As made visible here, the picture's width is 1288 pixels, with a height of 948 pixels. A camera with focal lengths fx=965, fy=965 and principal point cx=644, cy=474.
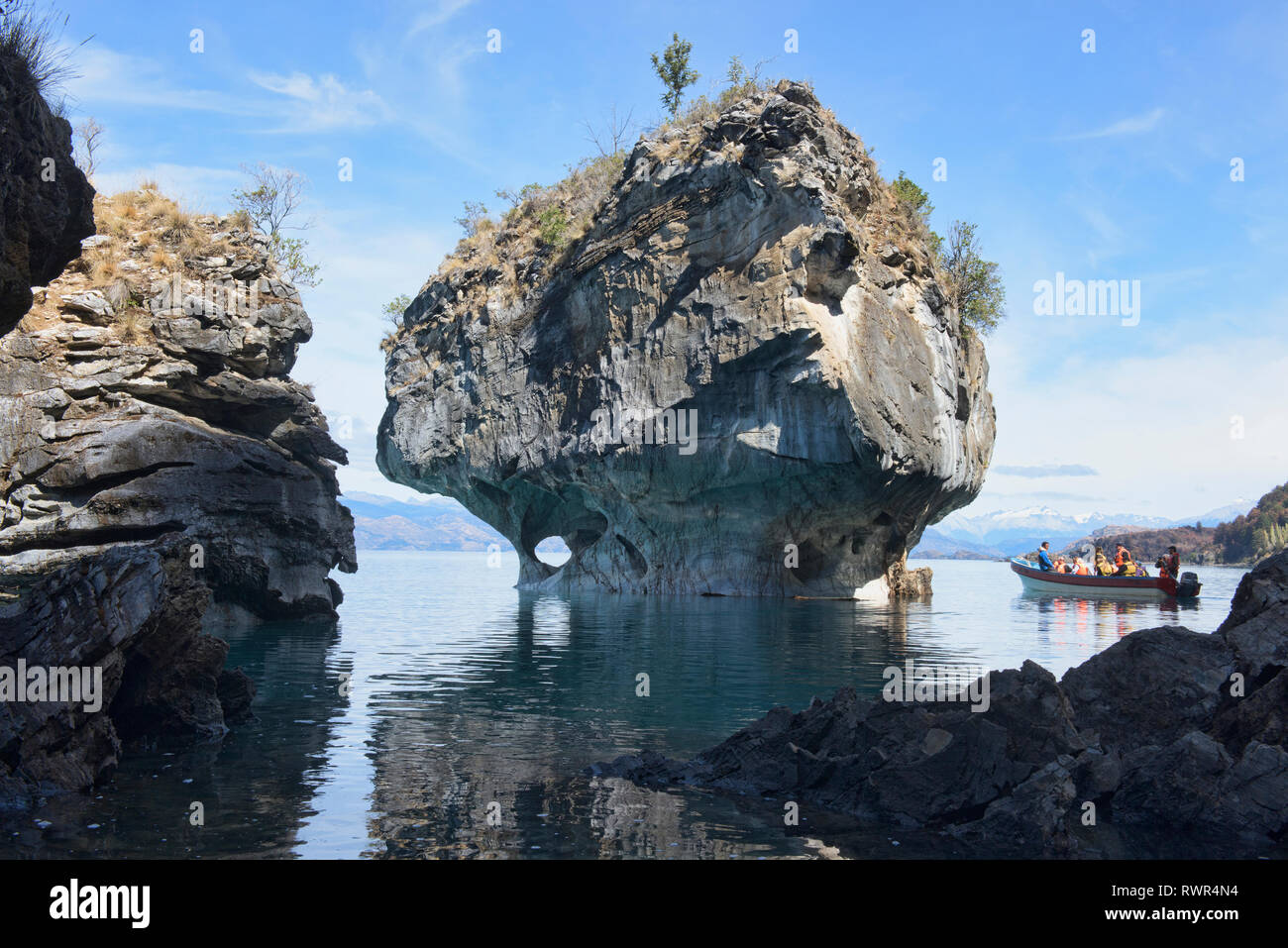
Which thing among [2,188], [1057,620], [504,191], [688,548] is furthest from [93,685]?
[504,191]

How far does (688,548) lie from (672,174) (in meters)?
17.8

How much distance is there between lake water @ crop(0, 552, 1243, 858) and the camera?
9.94m

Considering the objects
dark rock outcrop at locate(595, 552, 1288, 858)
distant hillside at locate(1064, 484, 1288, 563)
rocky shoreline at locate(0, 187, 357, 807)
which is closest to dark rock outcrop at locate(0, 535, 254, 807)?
dark rock outcrop at locate(595, 552, 1288, 858)

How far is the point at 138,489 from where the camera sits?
28359 millimetres

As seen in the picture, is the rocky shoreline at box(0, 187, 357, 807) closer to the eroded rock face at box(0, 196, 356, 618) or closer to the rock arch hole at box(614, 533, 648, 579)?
the eroded rock face at box(0, 196, 356, 618)

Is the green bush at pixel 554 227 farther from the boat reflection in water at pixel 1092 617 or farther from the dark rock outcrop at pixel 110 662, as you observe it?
the dark rock outcrop at pixel 110 662

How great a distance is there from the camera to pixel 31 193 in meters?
13.0

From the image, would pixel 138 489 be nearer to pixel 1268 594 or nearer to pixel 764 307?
pixel 764 307

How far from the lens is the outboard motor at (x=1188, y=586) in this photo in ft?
145
